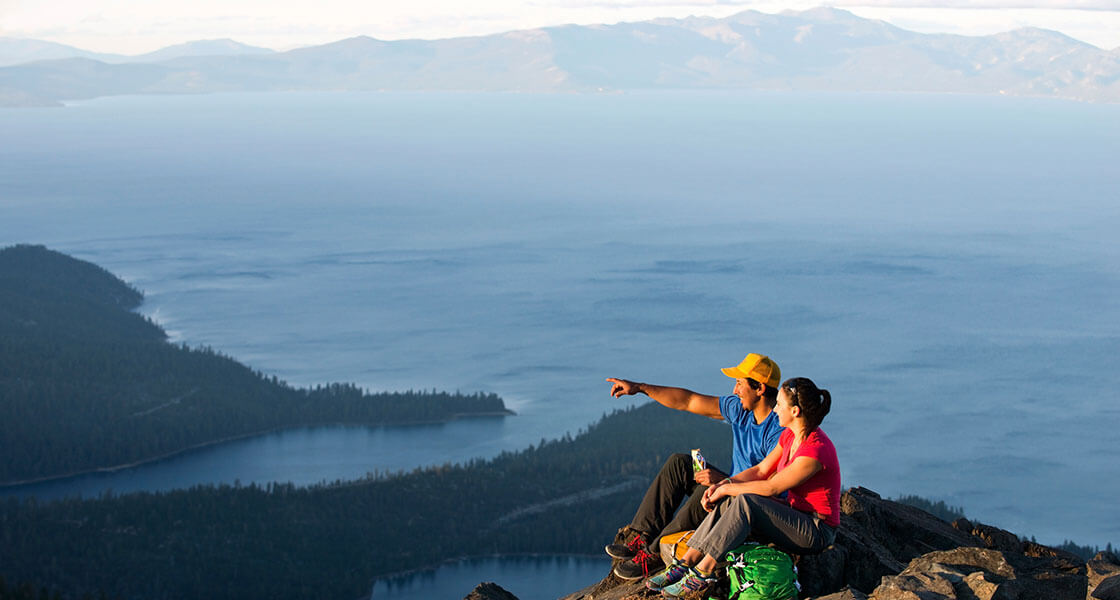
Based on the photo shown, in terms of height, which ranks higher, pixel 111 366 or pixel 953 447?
pixel 111 366

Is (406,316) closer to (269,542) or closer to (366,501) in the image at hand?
(366,501)

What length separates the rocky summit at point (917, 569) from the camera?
11258 mm

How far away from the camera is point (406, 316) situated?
193 metres

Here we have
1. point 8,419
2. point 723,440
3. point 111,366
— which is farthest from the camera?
point 111,366

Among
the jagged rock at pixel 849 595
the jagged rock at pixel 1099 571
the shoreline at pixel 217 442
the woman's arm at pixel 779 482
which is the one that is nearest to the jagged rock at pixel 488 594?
the woman's arm at pixel 779 482

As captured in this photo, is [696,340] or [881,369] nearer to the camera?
[881,369]

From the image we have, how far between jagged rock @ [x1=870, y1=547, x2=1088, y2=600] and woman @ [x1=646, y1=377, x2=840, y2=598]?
107 centimetres

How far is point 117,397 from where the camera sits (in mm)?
118375

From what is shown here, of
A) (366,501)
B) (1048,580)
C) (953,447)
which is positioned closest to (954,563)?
(1048,580)

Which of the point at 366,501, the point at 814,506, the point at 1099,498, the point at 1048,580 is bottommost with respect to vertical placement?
the point at 1099,498

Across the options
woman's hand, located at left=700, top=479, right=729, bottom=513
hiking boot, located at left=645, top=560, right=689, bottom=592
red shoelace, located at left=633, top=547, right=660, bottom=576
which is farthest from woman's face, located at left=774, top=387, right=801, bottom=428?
red shoelace, located at left=633, top=547, right=660, bottom=576

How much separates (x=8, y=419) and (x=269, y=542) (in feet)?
161

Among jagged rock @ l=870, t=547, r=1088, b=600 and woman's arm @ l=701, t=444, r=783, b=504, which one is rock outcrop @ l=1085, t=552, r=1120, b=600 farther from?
woman's arm @ l=701, t=444, r=783, b=504

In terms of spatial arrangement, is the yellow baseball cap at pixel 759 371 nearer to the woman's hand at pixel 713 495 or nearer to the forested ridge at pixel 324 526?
the woman's hand at pixel 713 495
